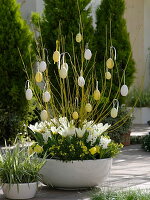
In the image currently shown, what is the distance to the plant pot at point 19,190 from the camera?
6797 mm

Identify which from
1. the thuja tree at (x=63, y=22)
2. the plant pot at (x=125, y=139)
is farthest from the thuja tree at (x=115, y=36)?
the plant pot at (x=125, y=139)

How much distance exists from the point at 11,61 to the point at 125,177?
4293mm

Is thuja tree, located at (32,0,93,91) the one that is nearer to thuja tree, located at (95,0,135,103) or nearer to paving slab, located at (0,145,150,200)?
thuja tree, located at (95,0,135,103)

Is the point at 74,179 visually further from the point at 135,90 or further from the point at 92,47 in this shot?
the point at 135,90

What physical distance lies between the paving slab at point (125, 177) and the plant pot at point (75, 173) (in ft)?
0.41

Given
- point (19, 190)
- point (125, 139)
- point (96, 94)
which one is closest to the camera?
point (19, 190)

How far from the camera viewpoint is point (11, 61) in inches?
460

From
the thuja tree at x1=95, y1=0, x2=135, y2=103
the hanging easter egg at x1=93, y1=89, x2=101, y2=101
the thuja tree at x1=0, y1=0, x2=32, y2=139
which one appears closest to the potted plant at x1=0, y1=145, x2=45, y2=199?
the hanging easter egg at x1=93, y1=89, x2=101, y2=101

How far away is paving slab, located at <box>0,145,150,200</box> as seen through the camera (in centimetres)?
710

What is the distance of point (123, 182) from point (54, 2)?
5082 millimetres

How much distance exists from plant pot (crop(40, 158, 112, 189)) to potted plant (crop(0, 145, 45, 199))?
0.82ft

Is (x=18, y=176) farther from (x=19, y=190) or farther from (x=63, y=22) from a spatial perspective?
(x=63, y=22)

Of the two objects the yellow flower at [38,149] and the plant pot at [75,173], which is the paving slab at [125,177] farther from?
the yellow flower at [38,149]

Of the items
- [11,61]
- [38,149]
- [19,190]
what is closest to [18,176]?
[19,190]
